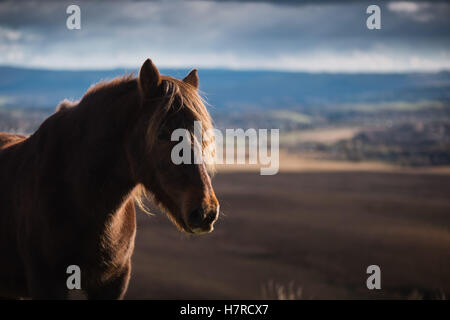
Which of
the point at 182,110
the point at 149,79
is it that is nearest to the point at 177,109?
the point at 182,110

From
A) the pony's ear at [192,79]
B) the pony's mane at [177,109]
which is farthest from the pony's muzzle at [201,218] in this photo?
the pony's ear at [192,79]

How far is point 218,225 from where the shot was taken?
17.6m

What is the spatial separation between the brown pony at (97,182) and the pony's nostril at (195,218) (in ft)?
0.13

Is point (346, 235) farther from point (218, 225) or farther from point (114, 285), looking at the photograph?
point (114, 285)

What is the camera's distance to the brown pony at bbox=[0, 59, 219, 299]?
279cm

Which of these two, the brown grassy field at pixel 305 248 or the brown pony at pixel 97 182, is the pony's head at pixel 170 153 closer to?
the brown pony at pixel 97 182

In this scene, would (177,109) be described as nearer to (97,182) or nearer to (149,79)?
(149,79)

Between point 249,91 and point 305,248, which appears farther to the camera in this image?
point 249,91

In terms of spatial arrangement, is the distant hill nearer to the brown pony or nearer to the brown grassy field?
the brown grassy field

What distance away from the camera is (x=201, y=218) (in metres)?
2.60

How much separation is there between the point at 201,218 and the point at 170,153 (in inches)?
17.8

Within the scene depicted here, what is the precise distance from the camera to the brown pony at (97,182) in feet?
9.14

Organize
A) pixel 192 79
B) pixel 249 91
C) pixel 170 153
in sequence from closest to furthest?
pixel 170 153 → pixel 192 79 → pixel 249 91

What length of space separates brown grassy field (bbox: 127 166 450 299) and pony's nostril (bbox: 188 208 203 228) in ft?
19.8
